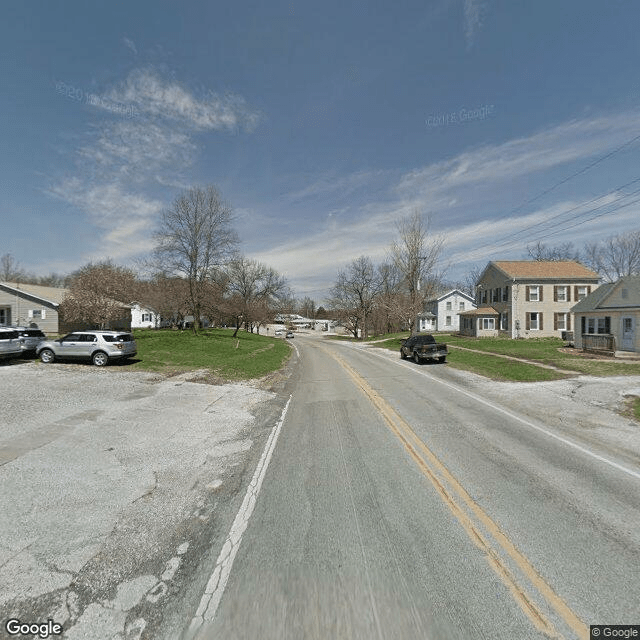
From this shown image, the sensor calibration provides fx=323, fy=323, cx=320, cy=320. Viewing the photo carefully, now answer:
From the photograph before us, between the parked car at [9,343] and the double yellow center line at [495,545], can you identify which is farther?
the parked car at [9,343]

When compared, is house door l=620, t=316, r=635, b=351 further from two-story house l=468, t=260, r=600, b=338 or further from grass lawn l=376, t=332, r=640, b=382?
two-story house l=468, t=260, r=600, b=338

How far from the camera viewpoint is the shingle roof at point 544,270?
116ft

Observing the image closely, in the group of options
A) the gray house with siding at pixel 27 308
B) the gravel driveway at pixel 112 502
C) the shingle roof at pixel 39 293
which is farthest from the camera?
the shingle roof at pixel 39 293

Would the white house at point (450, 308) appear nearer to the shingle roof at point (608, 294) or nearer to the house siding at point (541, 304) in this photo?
the house siding at point (541, 304)

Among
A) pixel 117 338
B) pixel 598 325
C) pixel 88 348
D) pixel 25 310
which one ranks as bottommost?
pixel 88 348

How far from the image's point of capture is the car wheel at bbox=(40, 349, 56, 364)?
1608 centimetres

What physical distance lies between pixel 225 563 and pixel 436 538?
2.30 m

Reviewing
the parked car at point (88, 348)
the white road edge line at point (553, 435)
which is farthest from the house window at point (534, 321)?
the parked car at point (88, 348)

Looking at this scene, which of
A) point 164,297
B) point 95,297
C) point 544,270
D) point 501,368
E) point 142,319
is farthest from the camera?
point 142,319

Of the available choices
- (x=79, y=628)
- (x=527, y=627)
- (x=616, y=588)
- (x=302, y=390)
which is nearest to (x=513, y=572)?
(x=527, y=627)

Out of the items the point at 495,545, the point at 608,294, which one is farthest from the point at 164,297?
the point at 495,545

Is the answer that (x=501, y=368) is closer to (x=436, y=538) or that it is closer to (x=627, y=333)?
(x=627, y=333)

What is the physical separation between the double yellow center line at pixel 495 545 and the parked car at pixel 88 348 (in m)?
15.0

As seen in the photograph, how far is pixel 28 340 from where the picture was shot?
17.0 metres
